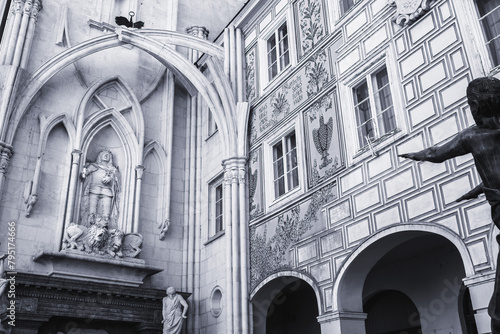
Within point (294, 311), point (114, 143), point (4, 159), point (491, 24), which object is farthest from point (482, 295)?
point (114, 143)

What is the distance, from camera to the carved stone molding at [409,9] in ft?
26.7

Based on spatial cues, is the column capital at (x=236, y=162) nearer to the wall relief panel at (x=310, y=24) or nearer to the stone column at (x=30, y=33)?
the wall relief panel at (x=310, y=24)

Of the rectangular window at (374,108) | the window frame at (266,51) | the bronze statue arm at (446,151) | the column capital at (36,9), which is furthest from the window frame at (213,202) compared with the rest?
the bronze statue arm at (446,151)

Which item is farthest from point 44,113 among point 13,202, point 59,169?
point 13,202

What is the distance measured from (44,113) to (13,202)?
2458mm

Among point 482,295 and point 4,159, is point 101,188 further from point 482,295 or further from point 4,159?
point 482,295

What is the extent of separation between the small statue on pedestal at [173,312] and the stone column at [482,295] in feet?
21.1

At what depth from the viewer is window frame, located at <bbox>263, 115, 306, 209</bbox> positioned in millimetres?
10191

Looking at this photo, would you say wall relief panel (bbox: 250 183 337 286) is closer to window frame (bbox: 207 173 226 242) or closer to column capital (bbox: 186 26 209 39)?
window frame (bbox: 207 173 226 242)

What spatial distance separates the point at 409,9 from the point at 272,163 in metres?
4.50

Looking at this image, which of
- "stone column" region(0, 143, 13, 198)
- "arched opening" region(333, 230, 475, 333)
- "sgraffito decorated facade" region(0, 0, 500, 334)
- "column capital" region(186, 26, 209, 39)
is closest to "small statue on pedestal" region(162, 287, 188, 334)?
"sgraffito decorated facade" region(0, 0, 500, 334)

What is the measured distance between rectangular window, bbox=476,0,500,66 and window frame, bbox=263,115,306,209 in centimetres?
403

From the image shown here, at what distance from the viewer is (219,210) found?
44.4ft

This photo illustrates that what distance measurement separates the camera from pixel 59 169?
1248cm
